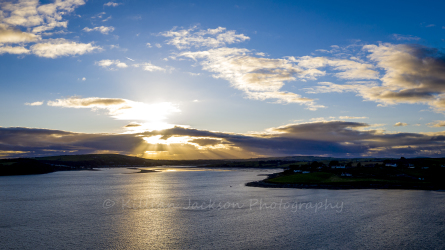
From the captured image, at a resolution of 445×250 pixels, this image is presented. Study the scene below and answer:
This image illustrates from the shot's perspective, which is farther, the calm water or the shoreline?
the shoreline

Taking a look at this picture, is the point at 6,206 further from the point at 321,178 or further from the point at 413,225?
the point at 321,178

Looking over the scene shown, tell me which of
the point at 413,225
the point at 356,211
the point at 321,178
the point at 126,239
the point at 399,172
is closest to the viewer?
the point at 126,239

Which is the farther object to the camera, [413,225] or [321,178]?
[321,178]

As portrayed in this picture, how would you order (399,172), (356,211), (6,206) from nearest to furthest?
(356,211) < (6,206) < (399,172)

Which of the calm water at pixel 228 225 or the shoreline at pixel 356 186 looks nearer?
the calm water at pixel 228 225

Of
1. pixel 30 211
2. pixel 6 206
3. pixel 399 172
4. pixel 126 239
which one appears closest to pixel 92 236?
pixel 126 239

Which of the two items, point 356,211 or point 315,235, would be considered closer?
point 315,235

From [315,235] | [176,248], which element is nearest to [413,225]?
[315,235]

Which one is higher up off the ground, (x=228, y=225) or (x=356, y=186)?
(x=228, y=225)

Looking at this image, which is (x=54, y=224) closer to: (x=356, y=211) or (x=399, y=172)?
(x=356, y=211)

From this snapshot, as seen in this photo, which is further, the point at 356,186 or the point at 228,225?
the point at 356,186
